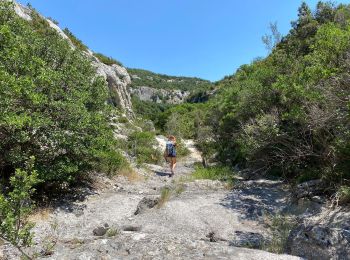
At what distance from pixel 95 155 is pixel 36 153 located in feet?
5.69

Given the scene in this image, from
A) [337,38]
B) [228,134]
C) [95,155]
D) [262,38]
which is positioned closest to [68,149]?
[95,155]

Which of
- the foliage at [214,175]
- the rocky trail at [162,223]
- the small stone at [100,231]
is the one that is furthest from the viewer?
the foliage at [214,175]

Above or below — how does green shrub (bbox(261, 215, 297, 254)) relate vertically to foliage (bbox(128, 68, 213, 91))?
below

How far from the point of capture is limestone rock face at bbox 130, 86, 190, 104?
129375 mm

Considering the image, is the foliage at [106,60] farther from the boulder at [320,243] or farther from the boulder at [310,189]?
the boulder at [320,243]

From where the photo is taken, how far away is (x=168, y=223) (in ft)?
28.5

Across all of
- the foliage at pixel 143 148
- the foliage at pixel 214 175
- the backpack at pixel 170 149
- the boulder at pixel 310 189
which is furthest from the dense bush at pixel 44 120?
the foliage at pixel 143 148

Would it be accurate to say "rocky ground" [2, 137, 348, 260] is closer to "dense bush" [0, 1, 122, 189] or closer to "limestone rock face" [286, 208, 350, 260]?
"limestone rock face" [286, 208, 350, 260]

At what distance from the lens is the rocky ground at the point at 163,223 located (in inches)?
255

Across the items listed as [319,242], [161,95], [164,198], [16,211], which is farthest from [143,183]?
[161,95]

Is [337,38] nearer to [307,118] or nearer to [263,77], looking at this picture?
[307,118]

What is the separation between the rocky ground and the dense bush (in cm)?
138

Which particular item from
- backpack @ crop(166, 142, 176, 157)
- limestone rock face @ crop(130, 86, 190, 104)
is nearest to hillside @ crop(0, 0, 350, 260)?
backpack @ crop(166, 142, 176, 157)

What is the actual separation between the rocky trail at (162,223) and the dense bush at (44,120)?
1.39 m
